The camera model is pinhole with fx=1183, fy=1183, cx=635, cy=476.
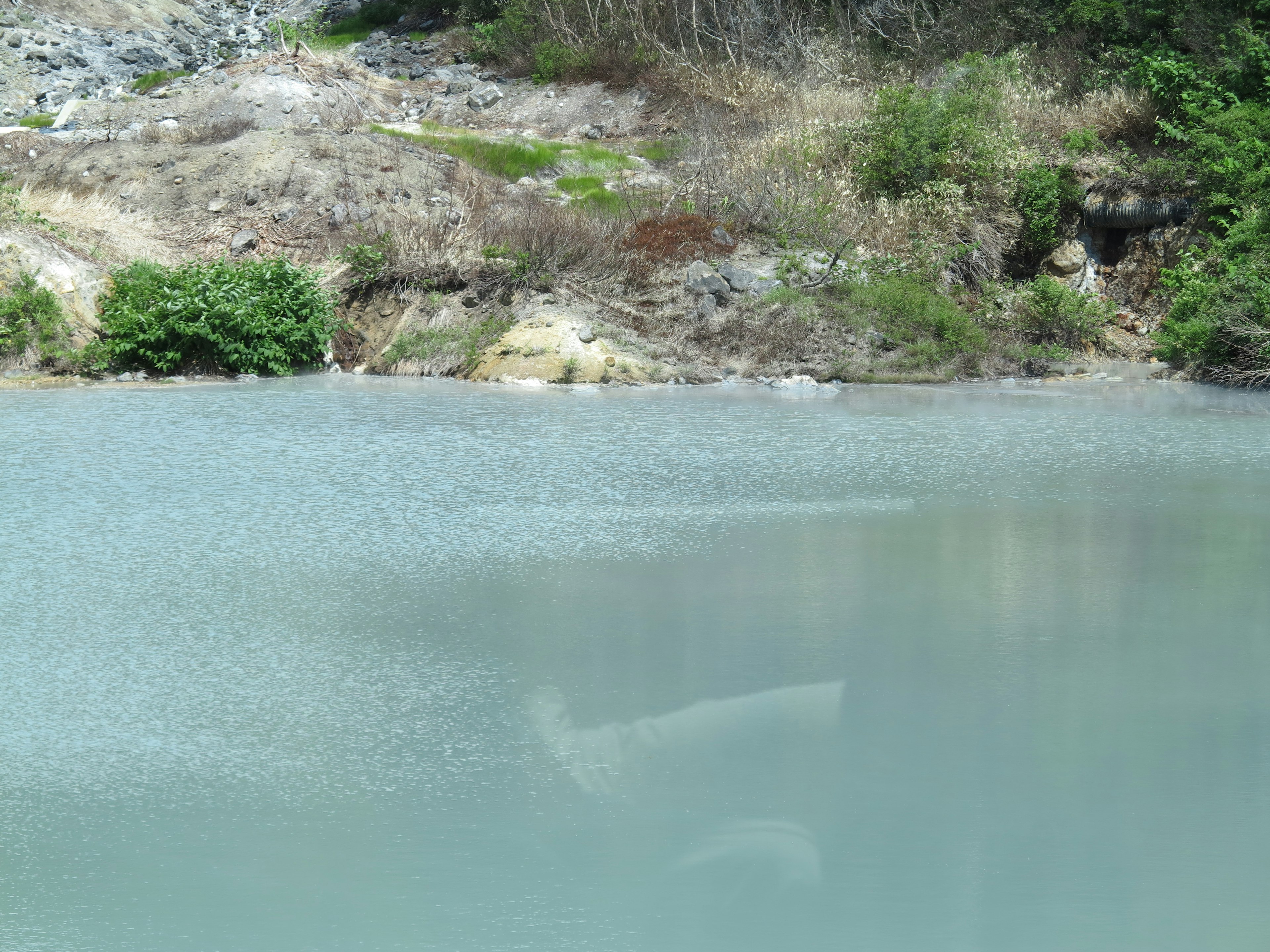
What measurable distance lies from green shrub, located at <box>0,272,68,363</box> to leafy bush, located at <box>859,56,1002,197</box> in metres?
9.80

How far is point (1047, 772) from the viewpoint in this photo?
3105 millimetres

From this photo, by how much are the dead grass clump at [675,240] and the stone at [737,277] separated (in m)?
0.43

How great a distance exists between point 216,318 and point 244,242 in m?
3.46

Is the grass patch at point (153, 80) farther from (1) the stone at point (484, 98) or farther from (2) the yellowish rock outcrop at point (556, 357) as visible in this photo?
(2) the yellowish rock outcrop at point (556, 357)

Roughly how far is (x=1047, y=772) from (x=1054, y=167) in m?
14.2

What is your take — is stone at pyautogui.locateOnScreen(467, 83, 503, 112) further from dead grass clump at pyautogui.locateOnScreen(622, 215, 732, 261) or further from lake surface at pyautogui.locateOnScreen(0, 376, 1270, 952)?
lake surface at pyautogui.locateOnScreen(0, 376, 1270, 952)

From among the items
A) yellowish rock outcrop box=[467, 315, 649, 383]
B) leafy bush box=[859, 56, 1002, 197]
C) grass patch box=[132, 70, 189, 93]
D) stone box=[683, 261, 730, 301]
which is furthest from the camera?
grass patch box=[132, 70, 189, 93]

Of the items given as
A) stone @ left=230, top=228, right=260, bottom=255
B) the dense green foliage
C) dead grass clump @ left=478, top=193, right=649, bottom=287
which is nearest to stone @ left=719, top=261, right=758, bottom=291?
dead grass clump @ left=478, top=193, right=649, bottom=287

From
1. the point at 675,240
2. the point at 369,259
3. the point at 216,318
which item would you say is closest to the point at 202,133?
the point at 369,259

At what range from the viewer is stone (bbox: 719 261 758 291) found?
13.1 metres

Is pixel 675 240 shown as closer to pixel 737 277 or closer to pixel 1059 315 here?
pixel 737 277

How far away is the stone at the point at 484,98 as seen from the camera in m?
23.2

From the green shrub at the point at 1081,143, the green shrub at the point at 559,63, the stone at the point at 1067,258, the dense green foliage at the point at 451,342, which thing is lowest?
the dense green foliage at the point at 451,342

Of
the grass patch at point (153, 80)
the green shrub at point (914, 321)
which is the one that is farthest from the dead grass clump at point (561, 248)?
the grass patch at point (153, 80)
